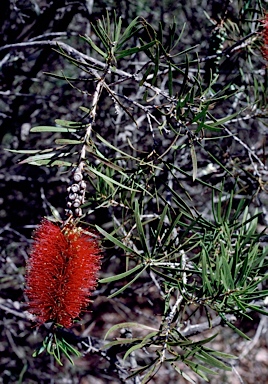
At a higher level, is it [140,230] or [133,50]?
[133,50]

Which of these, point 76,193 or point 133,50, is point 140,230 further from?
point 133,50

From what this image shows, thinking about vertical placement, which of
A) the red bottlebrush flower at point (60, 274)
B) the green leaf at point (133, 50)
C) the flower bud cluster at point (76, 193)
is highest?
the green leaf at point (133, 50)

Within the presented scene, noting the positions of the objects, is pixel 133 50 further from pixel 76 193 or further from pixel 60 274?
pixel 60 274

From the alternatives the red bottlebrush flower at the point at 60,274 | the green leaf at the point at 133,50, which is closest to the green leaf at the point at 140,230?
the red bottlebrush flower at the point at 60,274

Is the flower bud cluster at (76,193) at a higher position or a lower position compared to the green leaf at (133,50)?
lower

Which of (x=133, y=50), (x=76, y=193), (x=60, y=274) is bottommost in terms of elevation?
(x=60, y=274)

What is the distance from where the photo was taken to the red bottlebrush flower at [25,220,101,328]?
91 cm

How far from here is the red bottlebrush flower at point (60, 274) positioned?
35.7 inches

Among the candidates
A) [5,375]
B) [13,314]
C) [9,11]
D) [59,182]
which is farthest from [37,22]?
[5,375]

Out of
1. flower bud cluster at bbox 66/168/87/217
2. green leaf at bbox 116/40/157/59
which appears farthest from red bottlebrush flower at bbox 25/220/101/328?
green leaf at bbox 116/40/157/59

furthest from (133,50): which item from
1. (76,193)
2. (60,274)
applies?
(60,274)

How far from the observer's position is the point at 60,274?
920 millimetres

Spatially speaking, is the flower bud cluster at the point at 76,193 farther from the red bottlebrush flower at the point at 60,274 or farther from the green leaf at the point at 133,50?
the green leaf at the point at 133,50

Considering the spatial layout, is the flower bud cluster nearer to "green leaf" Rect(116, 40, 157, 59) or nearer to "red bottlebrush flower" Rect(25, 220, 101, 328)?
"red bottlebrush flower" Rect(25, 220, 101, 328)
